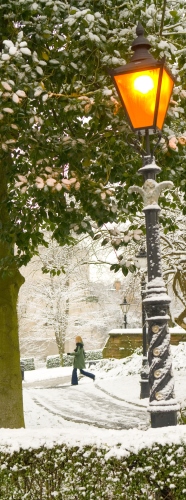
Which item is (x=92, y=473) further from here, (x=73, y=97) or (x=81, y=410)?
(x=81, y=410)

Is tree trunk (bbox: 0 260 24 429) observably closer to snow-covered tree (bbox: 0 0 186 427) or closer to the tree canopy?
snow-covered tree (bbox: 0 0 186 427)

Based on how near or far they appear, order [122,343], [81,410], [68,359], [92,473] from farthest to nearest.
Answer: [68,359], [122,343], [81,410], [92,473]

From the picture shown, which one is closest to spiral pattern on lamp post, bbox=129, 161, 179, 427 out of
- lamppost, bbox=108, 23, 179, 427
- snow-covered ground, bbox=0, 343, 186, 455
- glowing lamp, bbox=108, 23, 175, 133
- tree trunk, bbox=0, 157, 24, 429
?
lamppost, bbox=108, 23, 179, 427

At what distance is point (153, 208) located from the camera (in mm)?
5492

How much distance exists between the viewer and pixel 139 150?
19.0ft

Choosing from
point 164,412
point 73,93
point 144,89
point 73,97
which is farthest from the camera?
point 73,97

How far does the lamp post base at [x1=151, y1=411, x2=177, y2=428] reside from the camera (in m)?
5.09

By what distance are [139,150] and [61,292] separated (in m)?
32.1

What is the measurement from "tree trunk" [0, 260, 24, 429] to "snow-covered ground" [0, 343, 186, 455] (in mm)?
922

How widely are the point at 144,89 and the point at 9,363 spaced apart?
201 inches

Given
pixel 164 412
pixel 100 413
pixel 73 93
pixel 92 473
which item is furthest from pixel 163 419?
pixel 100 413

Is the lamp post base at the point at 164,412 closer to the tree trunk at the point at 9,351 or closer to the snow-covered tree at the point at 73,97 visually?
the snow-covered tree at the point at 73,97

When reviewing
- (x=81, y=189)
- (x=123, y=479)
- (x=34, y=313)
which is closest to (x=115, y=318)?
(x=34, y=313)

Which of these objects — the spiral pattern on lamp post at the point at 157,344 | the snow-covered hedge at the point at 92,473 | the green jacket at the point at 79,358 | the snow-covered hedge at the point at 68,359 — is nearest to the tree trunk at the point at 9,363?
the snow-covered hedge at the point at 92,473
